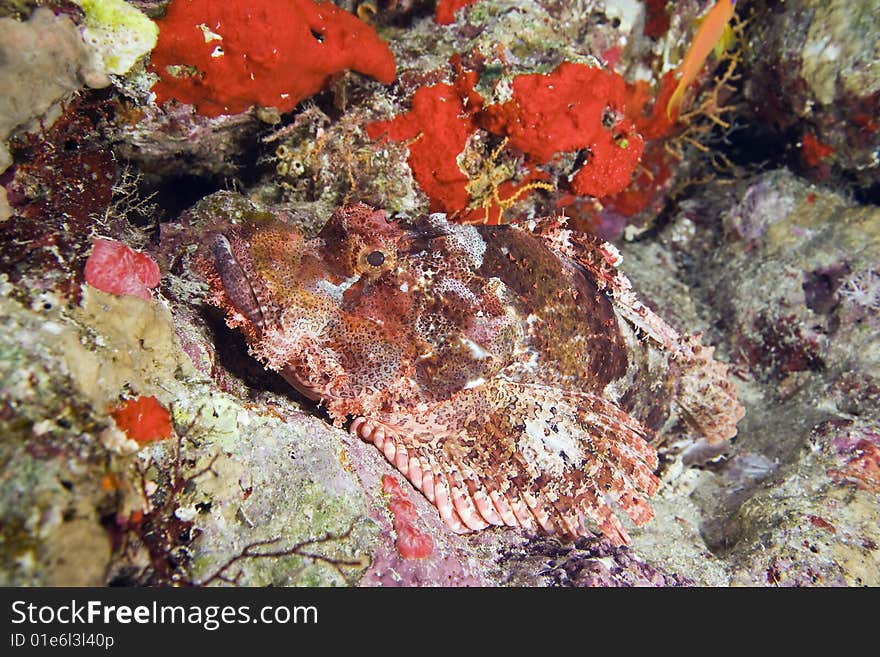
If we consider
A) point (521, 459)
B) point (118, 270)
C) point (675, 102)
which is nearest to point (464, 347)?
point (521, 459)

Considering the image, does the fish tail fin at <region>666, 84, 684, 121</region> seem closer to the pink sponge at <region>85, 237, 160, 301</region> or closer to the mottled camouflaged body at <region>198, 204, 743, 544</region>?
the mottled camouflaged body at <region>198, 204, 743, 544</region>

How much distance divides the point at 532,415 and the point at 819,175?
515cm

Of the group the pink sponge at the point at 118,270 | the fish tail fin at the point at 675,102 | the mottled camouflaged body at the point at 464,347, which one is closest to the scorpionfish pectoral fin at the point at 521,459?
the mottled camouflaged body at the point at 464,347

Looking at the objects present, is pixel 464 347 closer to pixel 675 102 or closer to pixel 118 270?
pixel 118 270

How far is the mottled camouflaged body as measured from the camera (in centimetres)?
302

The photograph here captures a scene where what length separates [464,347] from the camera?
3.40m

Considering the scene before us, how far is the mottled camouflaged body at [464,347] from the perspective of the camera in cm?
302


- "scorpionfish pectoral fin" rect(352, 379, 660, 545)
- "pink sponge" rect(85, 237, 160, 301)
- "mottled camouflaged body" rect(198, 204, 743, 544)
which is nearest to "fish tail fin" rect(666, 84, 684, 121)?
"mottled camouflaged body" rect(198, 204, 743, 544)

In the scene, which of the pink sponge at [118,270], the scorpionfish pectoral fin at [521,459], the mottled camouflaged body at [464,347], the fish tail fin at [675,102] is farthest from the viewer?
the fish tail fin at [675,102]

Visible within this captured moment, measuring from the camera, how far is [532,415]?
3654 mm

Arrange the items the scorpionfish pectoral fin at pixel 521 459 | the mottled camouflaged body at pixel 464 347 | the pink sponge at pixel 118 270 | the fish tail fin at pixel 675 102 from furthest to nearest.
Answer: the fish tail fin at pixel 675 102 → the scorpionfish pectoral fin at pixel 521 459 → the mottled camouflaged body at pixel 464 347 → the pink sponge at pixel 118 270

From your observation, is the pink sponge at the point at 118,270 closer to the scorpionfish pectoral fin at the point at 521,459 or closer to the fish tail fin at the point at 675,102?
the scorpionfish pectoral fin at the point at 521,459

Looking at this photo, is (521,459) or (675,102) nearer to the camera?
(521,459)

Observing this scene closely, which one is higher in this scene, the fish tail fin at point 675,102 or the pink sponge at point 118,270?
the fish tail fin at point 675,102
